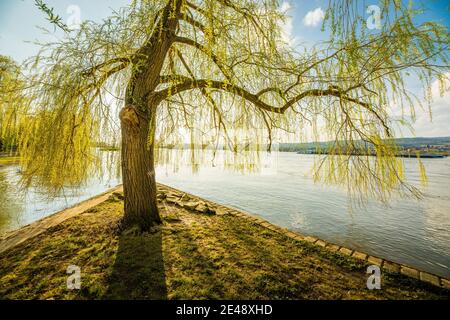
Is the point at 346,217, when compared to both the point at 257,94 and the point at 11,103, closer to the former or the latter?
the point at 257,94

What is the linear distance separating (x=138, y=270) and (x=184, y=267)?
1.68ft

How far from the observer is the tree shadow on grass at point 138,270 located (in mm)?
2002

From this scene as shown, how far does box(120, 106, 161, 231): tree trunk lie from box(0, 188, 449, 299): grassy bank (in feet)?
0.89

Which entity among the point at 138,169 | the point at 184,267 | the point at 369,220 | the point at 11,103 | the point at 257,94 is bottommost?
the point at 369,220

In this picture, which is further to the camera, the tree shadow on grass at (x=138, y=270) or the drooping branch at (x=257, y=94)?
the drooping branch at (x=257, y=94)

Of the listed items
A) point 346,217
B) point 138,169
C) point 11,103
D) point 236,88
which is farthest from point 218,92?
point 346,217

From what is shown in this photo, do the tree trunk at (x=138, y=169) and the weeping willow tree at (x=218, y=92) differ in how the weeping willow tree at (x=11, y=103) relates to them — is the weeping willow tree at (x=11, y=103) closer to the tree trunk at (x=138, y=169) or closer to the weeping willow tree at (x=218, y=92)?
the weeping willow tree at (x=218, y=92)

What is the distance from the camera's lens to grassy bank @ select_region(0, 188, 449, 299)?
2.05 meters

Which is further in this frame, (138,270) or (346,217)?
(346,217)

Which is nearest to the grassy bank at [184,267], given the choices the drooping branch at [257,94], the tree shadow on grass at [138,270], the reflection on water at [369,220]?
the tree shadow on grass at [138,270]

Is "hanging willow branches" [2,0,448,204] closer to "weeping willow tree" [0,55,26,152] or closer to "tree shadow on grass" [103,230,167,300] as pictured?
"weeping willow tree" [0,55,26,152]

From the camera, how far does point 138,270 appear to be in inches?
93.4

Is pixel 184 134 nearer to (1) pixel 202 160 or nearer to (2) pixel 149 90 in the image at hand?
(1) pixel 202 160

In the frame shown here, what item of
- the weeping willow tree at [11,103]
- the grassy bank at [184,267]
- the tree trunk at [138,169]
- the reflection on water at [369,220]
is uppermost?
the weeping willow tree at [11,103]
